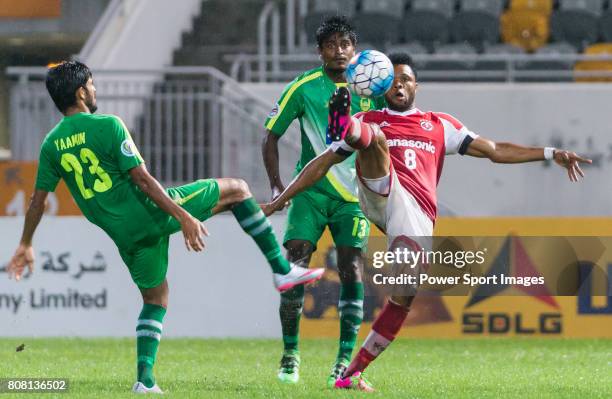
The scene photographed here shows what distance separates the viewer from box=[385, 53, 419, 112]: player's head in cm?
820

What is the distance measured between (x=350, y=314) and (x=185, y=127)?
723 centimetres

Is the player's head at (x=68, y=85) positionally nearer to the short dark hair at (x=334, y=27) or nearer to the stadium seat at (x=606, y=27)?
the short dark hair at (x=334, y=27)

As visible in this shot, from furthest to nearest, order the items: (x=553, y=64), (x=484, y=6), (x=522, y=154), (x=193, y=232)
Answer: (x=484, y=6) < (x=553, y=64) < (x=522, y=154) < (x=193, y=232)

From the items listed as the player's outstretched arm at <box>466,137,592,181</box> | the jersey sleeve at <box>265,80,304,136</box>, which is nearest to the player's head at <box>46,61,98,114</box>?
the jersey sleeve at <box>265,80,304,136</box>

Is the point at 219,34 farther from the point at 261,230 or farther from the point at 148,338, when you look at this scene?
the point at 261,230

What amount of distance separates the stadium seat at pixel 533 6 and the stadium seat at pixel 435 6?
86 centimetres

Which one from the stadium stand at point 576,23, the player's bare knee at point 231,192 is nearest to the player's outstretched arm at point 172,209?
the player's bare knee at point 231,192

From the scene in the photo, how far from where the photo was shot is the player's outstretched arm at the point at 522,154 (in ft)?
25.9

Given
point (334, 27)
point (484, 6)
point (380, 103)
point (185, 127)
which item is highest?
point (334, 27)

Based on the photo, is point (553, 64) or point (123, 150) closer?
point (123, 150)

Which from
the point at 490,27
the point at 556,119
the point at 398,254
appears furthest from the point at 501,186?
the point at 398,254

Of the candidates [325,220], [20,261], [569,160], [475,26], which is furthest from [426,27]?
[20,261]

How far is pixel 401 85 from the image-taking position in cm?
820

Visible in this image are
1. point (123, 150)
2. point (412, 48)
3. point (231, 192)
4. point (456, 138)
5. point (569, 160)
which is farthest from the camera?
point (412, 48)
